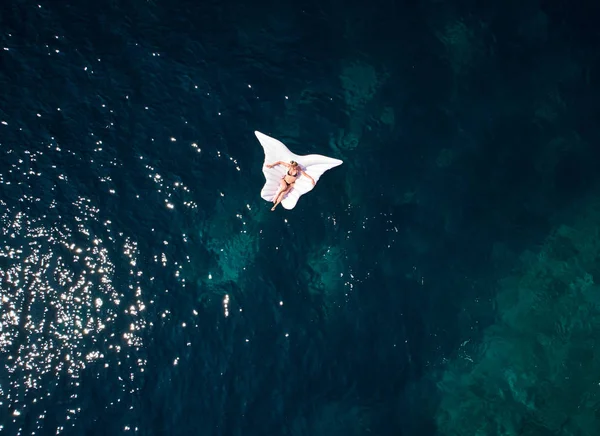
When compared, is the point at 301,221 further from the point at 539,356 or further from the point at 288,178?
the point at 539,356

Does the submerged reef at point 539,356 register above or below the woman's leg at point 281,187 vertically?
→ below

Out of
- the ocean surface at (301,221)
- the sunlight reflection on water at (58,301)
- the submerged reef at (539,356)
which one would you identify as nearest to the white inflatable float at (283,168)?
the ocean surface at (301,221)

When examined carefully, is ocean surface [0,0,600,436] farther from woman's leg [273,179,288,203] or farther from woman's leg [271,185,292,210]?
woman's leg [273,179,288,203]

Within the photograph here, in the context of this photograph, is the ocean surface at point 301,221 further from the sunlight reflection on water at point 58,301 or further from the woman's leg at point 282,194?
the woman's leg at point 282,194

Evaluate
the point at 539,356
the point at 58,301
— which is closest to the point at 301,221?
the point at 58,301

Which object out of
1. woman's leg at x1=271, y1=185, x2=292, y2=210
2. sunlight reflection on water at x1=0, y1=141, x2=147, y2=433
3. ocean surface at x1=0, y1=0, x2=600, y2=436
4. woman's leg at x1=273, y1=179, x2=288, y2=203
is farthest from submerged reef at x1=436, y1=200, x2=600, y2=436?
sunlight reflection on water at x1=0, y1=141, x2=147, y2=433

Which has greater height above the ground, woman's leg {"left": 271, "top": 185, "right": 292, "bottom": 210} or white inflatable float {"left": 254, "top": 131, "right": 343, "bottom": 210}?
white inflatable float {"left": 254, "top": 131, "right": 343, "bottom": 210}

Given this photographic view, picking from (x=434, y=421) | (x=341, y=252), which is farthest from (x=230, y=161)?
(x=434, y=421)
